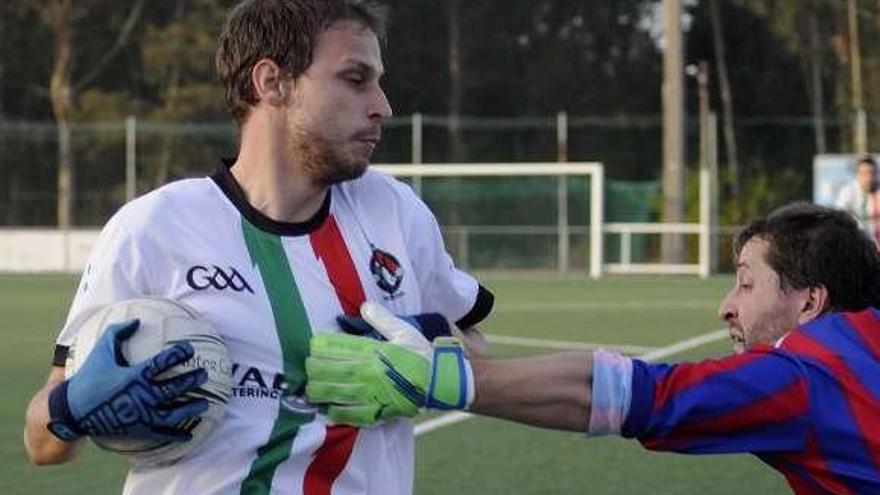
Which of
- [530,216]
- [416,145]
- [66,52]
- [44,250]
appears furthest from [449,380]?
[66,52]

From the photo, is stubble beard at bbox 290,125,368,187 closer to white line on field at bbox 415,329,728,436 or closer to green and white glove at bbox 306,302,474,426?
green and white glove at bbox 306,302,474,426

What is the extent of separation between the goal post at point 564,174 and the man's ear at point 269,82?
25.8m

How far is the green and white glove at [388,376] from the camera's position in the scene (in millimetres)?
2977

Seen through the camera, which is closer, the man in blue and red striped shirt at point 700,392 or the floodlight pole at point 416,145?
the man in blue and red striped shirt at point 700,392

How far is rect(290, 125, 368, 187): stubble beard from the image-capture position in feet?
12.1

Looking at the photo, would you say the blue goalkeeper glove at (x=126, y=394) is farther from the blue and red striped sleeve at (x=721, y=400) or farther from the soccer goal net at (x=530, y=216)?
the soccer goal net at (x=530, y=216)

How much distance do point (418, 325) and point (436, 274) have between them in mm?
628

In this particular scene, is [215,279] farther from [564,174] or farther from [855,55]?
[855,55]

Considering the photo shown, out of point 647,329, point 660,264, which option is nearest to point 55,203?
point 660,264

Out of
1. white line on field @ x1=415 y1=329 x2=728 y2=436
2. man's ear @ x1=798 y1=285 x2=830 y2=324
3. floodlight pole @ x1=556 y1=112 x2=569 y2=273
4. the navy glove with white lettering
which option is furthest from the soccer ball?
floodlight pole @ x1=556 y1=112 x2=569 y2=273

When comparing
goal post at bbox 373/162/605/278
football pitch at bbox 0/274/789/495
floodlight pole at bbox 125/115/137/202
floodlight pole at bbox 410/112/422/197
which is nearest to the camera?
football pitch at bbox 0/274/789/495

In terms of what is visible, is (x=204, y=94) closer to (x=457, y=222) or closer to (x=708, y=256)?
(x=457, y=222)

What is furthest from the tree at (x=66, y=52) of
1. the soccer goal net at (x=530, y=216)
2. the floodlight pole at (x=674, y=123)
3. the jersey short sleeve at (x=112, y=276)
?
the jersey short sleeve at (x=112, y=276)

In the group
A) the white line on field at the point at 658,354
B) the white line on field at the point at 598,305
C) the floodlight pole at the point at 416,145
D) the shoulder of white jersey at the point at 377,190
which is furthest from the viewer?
the floodlight pole at the point at 416,145
